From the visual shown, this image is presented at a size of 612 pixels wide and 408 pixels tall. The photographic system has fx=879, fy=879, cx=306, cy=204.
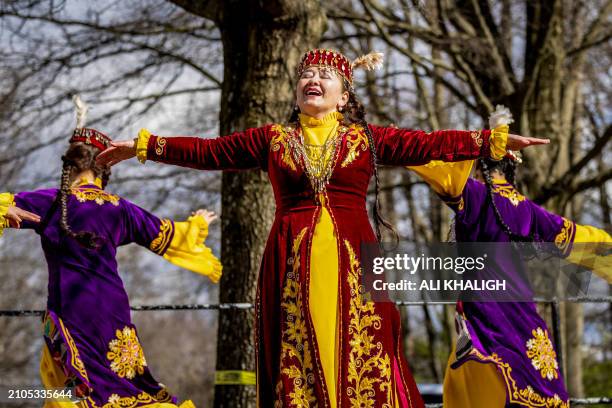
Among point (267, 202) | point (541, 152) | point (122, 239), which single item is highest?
point (541, 152)

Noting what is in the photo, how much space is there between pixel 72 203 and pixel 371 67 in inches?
66.5

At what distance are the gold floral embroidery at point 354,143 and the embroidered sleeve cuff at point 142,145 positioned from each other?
87 cm

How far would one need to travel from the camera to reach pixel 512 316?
183 inches

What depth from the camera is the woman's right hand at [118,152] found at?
3.95 metres

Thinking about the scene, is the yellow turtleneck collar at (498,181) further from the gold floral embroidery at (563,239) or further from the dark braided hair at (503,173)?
the gold floral embroidery at (563,239)

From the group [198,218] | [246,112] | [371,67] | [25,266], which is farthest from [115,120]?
[25,266]

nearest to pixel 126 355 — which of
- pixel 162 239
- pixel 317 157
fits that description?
pixel 162 239

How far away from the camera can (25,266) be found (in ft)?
79.7

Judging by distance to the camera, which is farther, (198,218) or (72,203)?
(198,218)

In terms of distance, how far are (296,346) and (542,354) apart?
162 cm

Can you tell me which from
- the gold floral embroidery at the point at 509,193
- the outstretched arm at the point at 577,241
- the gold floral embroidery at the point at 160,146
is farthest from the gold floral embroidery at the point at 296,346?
the outstretched arm at the point at 577,241

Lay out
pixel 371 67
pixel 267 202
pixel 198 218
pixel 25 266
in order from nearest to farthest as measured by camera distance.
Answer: pixel 371 67, pixel 198 218, pixel 267 202, pixel 25 266

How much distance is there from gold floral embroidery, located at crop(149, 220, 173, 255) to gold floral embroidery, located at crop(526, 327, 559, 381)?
2040 mm

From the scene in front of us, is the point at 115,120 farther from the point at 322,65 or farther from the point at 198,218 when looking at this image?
the point at 322,65
